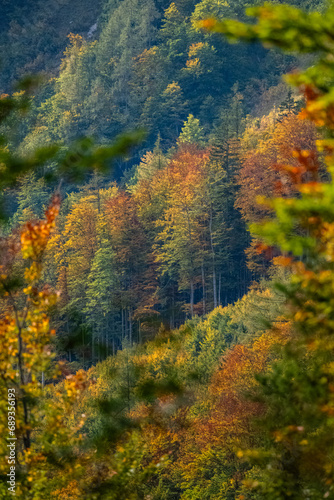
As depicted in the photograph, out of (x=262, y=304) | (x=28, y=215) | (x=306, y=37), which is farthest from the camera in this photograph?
(x=28, y=215)

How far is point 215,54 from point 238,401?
A: 79708 millimetres

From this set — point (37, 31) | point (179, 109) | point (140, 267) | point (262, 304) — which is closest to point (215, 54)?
point (179, 109)

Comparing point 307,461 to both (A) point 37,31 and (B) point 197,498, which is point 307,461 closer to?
(B) point 197,498

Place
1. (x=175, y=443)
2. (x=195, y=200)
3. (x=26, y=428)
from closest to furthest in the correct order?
(x=26, y=428)
(x=175, y=443)
(x=195, y=200)

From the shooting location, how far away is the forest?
4707 mm

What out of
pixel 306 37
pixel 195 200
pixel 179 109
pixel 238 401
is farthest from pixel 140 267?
pixel 306 37

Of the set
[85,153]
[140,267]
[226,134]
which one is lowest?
[140,267]

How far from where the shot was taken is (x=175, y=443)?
26750 millimetres

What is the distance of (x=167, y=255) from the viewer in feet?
158

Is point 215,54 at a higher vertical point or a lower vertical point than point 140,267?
higher

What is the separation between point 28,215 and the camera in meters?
59.7

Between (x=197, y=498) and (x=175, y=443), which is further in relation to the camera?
(x=175, y=443)

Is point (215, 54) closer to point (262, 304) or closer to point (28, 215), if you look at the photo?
point (28, 215)

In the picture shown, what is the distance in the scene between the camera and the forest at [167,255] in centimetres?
471
